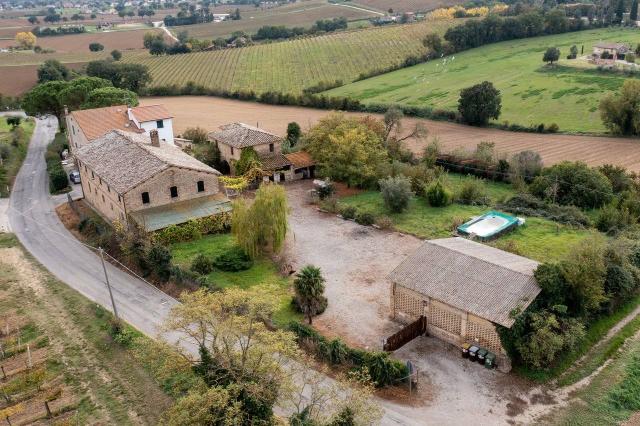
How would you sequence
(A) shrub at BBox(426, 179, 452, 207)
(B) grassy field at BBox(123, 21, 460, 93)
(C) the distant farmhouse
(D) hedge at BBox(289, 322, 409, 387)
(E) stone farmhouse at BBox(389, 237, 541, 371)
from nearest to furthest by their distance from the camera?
(D) hedge at BBox(289, 322, 409, 387)
(E) stone farmhouse at BBox(389, 237, 541, 371)
(A) shrub at BBox(426, 179, 452, 207)
(C) the distant farmhouse
(B) grassy field at BBox(123, 21, 460, 93)

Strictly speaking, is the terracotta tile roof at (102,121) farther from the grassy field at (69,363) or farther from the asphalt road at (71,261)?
the grassy field at (69,363)

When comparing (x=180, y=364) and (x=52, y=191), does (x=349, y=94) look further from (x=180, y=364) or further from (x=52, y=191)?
(x=180, y=364)

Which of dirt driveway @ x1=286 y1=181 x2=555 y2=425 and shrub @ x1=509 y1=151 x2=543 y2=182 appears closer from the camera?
dirt driveway @ x1=286 y1=181 x2=555 y2=425

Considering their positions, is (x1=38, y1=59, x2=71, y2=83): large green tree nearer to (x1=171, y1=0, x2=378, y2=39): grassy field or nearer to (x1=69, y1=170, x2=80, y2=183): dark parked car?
(x1=69, y1=170, x2=80, y2=183): dark parked car

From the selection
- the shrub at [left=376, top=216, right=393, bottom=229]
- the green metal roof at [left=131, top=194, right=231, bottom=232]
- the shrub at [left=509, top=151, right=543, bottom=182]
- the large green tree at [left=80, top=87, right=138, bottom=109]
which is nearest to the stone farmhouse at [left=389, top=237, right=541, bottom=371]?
the shrub at [left=376, top=216, right=393, bottom=229]

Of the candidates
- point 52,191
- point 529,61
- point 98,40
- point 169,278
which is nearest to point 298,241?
point 169,278

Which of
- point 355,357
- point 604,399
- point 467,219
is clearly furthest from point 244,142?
point 604,399

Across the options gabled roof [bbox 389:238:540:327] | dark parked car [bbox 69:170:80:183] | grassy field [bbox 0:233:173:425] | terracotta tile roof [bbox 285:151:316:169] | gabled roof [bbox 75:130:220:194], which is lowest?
grassy field [bbox 0:233:173:425]
